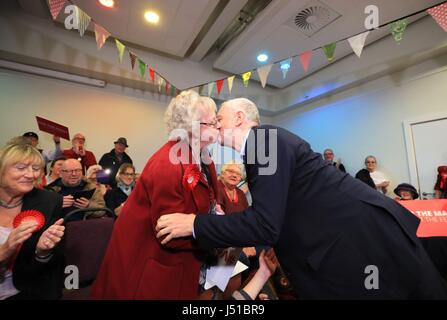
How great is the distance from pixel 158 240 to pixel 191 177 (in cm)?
26

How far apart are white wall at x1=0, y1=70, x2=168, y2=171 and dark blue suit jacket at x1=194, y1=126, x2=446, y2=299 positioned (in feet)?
14.6

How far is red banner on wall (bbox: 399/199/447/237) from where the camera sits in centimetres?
187

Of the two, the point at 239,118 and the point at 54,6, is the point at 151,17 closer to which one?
the point at 54,6

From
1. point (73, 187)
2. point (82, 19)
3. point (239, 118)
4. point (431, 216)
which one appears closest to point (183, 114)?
point (239, 118)

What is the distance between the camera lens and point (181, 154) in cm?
98

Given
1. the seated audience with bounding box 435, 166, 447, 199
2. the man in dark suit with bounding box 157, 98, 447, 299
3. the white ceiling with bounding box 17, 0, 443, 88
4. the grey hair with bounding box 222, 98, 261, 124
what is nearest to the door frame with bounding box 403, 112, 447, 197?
the seated audience with bounding box 435, 166, 447, 199

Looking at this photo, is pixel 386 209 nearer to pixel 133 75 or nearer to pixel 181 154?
pixel 181 154

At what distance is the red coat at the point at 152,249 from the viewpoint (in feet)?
2.79

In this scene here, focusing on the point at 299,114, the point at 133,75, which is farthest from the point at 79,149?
the point at 299,114

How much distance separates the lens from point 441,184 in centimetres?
349

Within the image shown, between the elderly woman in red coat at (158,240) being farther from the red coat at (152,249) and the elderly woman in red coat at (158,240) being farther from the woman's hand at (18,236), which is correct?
the woman's hand at (18,236)

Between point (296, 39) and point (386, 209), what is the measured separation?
3.89 m

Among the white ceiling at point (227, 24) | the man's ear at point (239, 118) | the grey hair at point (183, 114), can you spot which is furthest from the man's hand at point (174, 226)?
the white ceiling at point (227, 24)

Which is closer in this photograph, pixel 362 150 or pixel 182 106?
pixel 182 106
